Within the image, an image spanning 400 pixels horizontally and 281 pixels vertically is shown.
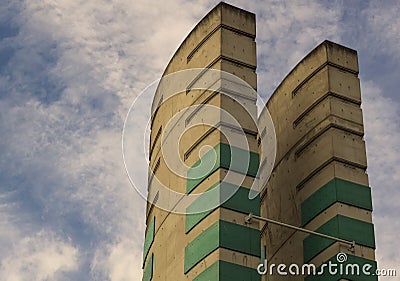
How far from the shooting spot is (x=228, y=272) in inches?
983

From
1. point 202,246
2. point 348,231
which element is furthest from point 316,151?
point 202,246

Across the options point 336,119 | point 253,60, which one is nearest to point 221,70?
point 253,60

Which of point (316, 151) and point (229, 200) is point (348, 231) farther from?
point (229, 200)

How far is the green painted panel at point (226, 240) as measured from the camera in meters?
25.4

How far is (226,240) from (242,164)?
265cm

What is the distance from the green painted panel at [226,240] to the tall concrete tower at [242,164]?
3cm

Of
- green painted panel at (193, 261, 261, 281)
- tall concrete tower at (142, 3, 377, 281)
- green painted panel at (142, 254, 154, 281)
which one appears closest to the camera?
green painted panel at (193, 261, 261, 281)

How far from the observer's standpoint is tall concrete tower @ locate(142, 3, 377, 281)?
1035 inches

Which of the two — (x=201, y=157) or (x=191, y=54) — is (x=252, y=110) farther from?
(x=191, y=54)

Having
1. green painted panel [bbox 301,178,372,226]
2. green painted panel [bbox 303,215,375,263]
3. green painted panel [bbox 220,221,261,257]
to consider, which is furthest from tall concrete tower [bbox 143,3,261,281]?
green painted panel [bbox 301,178,372,226]

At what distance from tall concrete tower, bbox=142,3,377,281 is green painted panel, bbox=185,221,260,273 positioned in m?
0.03

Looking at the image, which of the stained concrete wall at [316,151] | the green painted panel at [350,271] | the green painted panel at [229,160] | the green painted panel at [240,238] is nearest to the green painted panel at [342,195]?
the stained concrete wall at [316,151]

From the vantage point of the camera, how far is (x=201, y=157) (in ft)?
91.7

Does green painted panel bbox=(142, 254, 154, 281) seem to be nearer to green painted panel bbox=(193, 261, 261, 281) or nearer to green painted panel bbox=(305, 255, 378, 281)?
green painted panel bbox=(193, 261, 261, 281)
